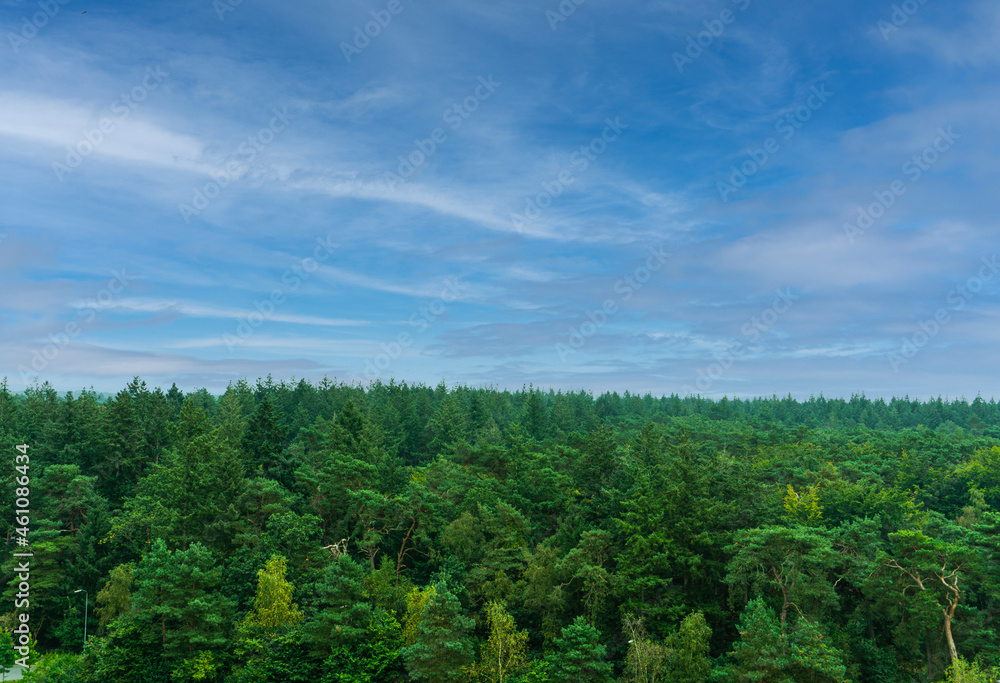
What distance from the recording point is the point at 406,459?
313 feet

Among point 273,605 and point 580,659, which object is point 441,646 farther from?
point 273,605

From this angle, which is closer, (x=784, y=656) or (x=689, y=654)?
(x=784, y=656)

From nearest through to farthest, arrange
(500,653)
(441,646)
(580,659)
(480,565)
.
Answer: (580,659) → (441,646) → (500,653) → (480,565)

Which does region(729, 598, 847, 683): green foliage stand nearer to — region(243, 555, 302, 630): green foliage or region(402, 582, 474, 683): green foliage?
region(402, 582, 474, 683): green foliage

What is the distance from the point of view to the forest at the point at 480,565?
3600 centimetres

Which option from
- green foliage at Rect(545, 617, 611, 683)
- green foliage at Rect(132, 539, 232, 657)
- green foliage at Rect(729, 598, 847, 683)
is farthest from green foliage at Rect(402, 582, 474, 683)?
green foliage at Rect(729, 598, 847, 683)

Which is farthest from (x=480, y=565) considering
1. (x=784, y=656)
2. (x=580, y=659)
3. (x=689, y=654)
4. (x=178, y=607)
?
(x=784, y=656)

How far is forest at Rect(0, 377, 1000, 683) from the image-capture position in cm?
3600

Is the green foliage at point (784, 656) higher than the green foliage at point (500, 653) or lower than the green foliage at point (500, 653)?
higher

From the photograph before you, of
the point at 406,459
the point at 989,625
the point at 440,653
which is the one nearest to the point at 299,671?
the point at 440,653

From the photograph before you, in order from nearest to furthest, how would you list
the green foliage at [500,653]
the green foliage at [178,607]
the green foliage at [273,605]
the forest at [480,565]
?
1. the forest at [480,565]
2. the green foliage at [500,653]
3. the green foliage at [178,607]
4. the green foliage at [273,605]

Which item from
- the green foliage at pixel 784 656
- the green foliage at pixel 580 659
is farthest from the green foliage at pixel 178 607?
the green foliage at pixel 784 656

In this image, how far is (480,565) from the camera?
A: 46.6 m

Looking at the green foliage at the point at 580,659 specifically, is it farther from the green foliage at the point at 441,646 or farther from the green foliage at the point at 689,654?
the green foliage at the point at 441,646
